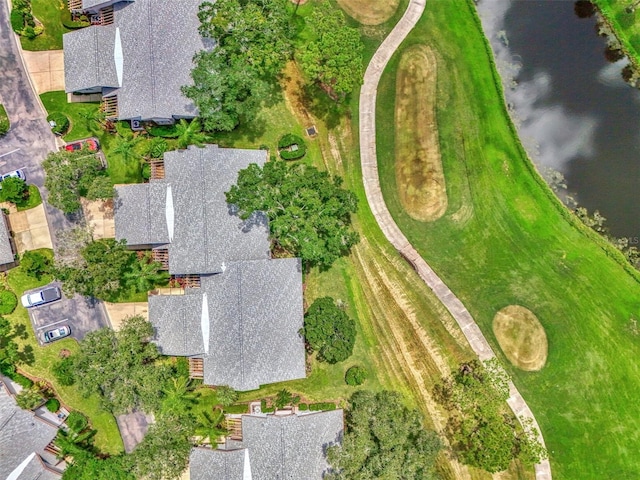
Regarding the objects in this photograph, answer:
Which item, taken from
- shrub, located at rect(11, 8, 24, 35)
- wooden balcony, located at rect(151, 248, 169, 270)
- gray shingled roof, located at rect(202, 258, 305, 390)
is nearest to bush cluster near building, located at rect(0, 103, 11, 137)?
shrub, located at rect(11, 8, 24, 35)

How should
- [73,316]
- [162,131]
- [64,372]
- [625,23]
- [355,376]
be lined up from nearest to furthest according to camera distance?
[64,372] → [355,376] → [73,316] → [162,131] → [625,23]

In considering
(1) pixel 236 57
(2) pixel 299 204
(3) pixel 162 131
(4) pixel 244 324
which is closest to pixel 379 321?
(4) pixel 244 324

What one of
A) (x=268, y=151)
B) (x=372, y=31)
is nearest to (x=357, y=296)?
(x=268, y=151)

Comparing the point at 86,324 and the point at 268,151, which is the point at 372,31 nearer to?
the point at 268,151

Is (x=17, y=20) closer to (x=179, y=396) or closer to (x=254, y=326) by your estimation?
(x=254, y=326)

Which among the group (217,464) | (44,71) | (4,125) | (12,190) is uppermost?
(44,71)

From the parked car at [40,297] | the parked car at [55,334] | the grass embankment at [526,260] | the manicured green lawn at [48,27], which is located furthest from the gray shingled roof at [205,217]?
the manicured green lawn at [48,27]
